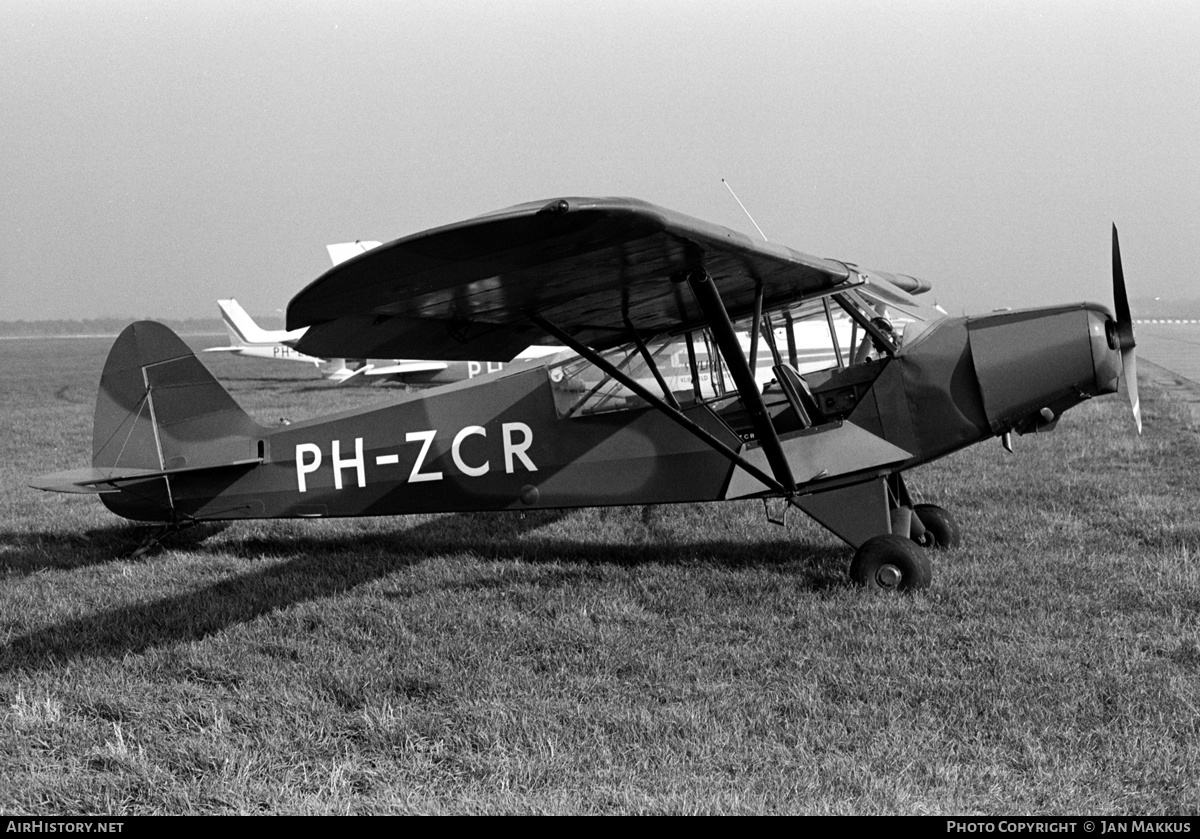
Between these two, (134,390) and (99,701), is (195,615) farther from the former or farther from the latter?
(134,390)

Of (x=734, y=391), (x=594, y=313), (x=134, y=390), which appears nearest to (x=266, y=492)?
(x=134, y=390)

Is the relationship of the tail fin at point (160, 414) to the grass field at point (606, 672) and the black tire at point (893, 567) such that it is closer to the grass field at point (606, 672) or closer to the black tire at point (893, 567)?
the grass field at point (606, 672)

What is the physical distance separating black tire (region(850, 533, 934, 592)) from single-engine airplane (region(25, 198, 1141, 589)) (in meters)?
0.01

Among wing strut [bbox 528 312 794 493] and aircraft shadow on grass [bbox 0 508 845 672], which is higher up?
wing strut [bbox 528 312 794 493]

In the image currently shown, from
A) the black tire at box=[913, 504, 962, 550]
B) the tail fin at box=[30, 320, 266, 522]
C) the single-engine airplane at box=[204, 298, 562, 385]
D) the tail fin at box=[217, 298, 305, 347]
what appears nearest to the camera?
the black tire at box=[913, 504, 962, 550]

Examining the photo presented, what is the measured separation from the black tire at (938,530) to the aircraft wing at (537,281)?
2.03 m

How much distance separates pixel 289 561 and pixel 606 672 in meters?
3.43

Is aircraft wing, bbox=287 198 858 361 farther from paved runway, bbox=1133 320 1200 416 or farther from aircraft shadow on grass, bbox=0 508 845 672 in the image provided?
paved runway, bbox=1133 320 1200 416

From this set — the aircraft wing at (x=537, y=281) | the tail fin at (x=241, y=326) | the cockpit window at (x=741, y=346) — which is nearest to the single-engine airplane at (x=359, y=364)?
the tail fin at (x=241, y=326)

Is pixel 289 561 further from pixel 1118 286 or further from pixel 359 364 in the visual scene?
pixel 359 364

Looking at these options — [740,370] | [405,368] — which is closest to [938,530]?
[740,370]

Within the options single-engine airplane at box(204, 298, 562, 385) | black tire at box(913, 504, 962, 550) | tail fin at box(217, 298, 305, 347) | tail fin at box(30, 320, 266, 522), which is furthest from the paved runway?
tail fin at box(217, 298, 305, 347)

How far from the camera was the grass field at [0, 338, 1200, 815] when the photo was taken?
3.46m
